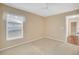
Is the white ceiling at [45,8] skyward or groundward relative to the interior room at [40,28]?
skyward

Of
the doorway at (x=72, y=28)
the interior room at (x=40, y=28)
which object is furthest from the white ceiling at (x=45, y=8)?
the doorway at (x=72, y=28)

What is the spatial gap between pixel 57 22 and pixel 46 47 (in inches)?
14.7

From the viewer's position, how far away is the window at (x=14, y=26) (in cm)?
148

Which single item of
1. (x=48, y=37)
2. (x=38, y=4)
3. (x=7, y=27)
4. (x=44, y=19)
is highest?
(x=38, y=4)

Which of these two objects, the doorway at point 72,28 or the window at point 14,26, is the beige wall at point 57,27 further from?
the window at point 14,26

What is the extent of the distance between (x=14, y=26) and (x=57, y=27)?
0.59m

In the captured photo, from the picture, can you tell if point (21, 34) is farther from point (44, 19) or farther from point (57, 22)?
point (57, 22)

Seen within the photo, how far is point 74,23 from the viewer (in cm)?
151

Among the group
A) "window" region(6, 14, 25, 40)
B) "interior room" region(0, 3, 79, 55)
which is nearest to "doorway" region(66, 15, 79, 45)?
"interior room" region(0, 3, 79, 55)

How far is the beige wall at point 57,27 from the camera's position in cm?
153

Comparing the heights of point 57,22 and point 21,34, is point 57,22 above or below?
above

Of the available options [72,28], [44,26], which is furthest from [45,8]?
[72,28]

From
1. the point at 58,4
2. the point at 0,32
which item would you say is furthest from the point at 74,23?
the point at 0,32

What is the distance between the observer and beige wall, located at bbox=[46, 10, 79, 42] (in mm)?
1532
